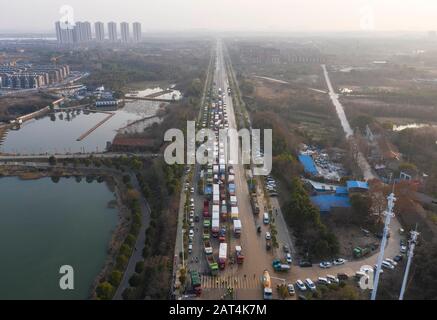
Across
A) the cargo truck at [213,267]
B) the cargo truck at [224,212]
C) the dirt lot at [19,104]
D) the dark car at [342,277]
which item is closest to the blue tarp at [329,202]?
the cargo truck at [224,212]

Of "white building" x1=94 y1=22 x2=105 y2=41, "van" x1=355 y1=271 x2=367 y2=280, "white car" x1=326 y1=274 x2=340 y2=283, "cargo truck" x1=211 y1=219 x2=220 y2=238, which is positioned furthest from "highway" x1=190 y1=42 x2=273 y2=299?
"white building" x1=94 y1=22 x2=105 y2=41

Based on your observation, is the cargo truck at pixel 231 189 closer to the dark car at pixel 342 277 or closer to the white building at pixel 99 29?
the dark car at pixel 342 277

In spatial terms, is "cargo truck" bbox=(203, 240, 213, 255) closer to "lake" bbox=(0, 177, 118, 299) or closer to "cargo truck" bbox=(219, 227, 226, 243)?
"cargo truck" bbox=(219, 227, 226, 243)

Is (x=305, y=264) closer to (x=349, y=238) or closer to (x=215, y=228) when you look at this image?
(x=349, y=238)

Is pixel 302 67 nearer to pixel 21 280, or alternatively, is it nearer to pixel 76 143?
pixel 76 143

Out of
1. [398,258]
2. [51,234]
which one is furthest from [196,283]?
[51,234]

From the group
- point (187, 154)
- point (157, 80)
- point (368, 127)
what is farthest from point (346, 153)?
point (157, 80)
